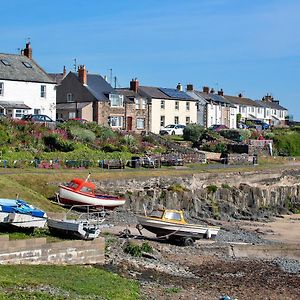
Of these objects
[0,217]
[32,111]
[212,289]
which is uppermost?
[32,111]

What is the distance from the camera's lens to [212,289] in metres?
20.9

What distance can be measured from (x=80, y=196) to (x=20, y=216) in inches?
418

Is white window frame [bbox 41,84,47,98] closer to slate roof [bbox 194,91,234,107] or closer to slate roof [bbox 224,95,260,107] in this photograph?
slate roof [bbox 194,91,234,107]

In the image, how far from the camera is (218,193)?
145 feet

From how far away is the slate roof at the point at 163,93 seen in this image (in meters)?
75.1

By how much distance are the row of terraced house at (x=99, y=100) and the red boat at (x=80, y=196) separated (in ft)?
74.4

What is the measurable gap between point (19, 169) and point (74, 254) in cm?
1692

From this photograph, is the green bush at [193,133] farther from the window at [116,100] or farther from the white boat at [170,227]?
the white boat at [170,227]

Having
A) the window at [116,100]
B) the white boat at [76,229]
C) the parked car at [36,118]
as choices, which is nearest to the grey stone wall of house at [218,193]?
the parked car at [36,118]

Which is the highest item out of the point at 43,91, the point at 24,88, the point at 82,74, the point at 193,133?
the point at 82,74

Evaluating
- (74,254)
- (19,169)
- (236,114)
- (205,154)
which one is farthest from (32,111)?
(236,114)

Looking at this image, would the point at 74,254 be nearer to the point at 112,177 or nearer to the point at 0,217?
the point at 0,217

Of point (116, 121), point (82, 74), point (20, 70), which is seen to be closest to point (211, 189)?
point (20, 70)

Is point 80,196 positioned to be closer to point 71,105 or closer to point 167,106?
point 71,105
